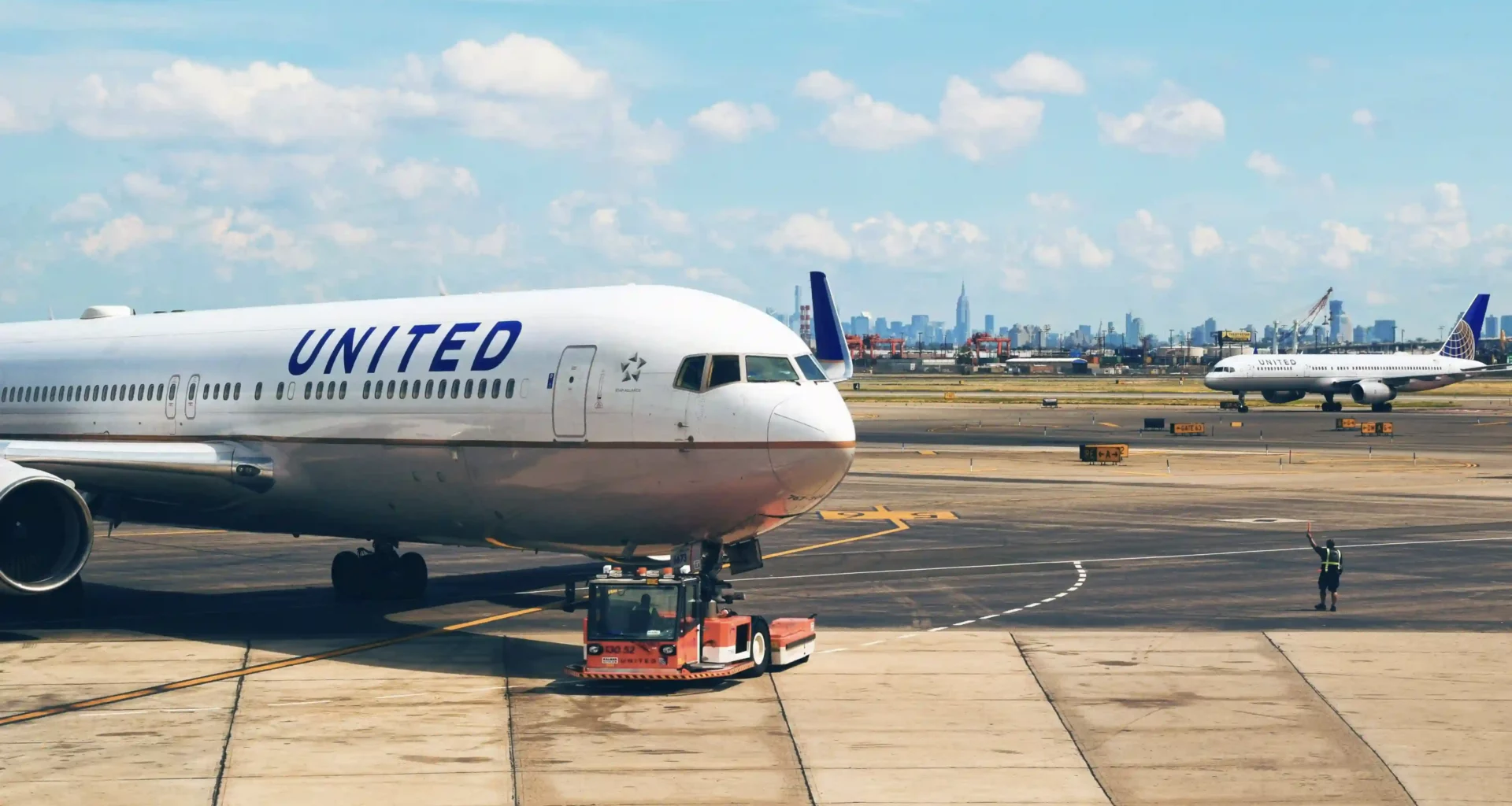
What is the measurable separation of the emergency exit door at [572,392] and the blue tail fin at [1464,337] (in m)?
118

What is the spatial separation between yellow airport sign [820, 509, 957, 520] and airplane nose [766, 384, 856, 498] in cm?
2630

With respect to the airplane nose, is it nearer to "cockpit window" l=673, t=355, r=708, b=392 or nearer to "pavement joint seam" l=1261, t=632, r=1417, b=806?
"cockpit window" l=673, t=355, r=708, b=392

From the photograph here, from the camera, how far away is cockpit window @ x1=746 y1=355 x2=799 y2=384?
2452cm

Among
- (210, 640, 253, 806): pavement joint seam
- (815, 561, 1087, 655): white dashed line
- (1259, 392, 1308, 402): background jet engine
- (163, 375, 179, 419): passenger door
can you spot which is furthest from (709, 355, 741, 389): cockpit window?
(1259, 392, 1308, 402): background jet engine

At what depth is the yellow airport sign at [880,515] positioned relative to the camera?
5025 centimetres

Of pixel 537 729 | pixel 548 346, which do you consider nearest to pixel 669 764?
pixel 537 729

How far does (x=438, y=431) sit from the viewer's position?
88.4 ft

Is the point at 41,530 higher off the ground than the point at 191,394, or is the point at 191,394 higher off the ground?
the point at 191,394

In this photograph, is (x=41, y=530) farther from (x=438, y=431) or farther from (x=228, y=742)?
(x=228, y=742)

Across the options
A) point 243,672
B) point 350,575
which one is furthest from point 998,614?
point 243,672

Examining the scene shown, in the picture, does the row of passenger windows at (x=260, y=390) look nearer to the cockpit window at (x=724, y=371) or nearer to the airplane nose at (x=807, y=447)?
the cockpit window at (x=724, y=371)

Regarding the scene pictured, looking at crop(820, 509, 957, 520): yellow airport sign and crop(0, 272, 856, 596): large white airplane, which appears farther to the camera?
crop(820, 509, 957, 520): yellow airport sign

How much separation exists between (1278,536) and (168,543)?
99.4 feet

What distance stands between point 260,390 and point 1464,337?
123 m
